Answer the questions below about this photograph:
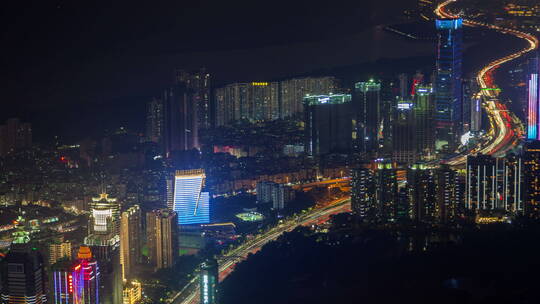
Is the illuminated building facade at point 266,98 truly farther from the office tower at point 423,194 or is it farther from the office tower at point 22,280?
the office tower at point 22,280

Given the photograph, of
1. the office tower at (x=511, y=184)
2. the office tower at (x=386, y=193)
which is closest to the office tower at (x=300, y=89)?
the office tower at (x=386, y=193)

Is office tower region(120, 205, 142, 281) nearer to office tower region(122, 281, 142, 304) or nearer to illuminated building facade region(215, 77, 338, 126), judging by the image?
office tower region(122, 281, 142, 304)

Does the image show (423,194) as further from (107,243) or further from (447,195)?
(107,243)

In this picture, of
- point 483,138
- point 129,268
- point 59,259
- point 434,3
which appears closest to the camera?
point 59,259

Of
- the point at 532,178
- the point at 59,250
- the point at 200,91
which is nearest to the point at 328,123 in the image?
the point at 200,91

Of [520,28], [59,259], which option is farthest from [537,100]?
[59,259]

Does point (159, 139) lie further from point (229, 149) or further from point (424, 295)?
point (424, 295)

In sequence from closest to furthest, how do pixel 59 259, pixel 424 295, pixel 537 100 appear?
pixel 424 295 < pixel 59 259 < pixel 537 100
